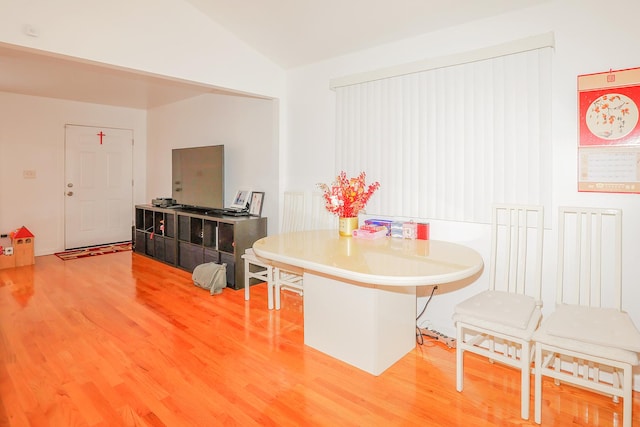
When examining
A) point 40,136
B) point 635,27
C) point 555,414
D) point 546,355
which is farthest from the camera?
point 40,136

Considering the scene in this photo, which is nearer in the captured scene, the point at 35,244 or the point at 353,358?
the point at 353,358

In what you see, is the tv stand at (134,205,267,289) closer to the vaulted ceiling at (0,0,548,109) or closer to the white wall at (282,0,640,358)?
the vaulted ceiling at (0,0,548,109)

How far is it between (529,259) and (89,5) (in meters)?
3.51

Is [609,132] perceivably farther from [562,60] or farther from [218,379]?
[218,379]

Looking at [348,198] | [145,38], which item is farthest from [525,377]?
[145,38]

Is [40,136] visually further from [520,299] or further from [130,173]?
[520,299]

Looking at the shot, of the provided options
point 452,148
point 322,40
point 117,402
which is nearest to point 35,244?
point 117,402

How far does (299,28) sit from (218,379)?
2.83 meters

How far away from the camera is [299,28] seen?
3213mm

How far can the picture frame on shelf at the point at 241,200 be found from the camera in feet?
14.7

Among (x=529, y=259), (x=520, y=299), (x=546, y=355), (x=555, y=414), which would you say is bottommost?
(x=555, y=414)

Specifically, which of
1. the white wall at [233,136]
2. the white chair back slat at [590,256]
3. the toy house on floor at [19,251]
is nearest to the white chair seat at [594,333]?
the white chair back slat at [590,256]

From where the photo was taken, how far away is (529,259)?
246cm

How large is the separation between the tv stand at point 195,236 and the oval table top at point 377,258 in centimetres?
129
